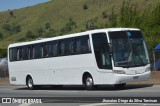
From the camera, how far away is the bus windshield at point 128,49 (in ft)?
77.5

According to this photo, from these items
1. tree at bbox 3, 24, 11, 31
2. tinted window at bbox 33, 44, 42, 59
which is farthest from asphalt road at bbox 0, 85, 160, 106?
A: tree at bbox 3, 24, 11, 31

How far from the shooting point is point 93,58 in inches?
968

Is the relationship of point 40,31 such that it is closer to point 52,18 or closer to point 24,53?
point 52,18

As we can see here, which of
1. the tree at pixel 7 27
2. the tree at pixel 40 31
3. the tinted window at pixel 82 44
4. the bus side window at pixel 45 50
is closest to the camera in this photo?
the tinted window at pixel 82 44

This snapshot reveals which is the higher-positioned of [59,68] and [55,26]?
[55,26]

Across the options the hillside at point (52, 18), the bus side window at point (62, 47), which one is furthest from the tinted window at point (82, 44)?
the hillside at point (52, 18)

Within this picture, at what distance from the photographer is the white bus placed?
2364 cm

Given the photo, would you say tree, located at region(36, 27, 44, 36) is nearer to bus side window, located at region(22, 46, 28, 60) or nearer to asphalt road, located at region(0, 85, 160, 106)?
bus side window, located at region(22, 46, 28, 60)

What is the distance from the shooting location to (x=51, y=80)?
28.7m

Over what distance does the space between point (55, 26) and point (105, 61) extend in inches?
4218

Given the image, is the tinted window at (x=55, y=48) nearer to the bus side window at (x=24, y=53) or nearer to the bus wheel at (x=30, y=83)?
the bus side window at (x=24, y=53)

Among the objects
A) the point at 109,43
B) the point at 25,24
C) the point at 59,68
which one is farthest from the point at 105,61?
the point at 25,24

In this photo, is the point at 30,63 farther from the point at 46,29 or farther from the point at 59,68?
the point at 46,29

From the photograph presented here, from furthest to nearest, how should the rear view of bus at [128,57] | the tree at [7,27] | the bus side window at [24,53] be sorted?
the tree at [7,27] < the bus side window at [24,53] < the rear view of bus at [128,57]
